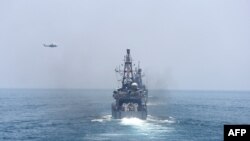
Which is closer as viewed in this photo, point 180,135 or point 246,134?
point 246,134

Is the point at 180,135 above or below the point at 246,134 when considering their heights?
below

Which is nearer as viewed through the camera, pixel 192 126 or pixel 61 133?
pixel 61 133

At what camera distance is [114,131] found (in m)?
118

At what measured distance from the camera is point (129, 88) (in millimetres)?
160250

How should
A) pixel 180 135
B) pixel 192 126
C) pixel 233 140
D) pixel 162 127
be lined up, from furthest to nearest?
pixel 192 126, pixel 162 127, pixel 180 135, pixel 233 140

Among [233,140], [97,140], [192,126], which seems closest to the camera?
[233,140]

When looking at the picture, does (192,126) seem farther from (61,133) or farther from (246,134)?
(246,134)

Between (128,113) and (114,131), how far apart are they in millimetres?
31760

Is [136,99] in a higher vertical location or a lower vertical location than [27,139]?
higher

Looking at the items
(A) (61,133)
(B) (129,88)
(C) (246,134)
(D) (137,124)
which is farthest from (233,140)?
(B) (129,88)

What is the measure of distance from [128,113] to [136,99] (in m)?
6.89

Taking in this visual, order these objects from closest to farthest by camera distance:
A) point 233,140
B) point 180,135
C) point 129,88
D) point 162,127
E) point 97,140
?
point 233,140, point 97,140, point 180,135, point 162,127, point 129,88

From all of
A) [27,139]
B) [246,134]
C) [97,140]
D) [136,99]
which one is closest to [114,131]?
[97,140]

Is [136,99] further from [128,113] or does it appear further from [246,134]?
[246,134]
